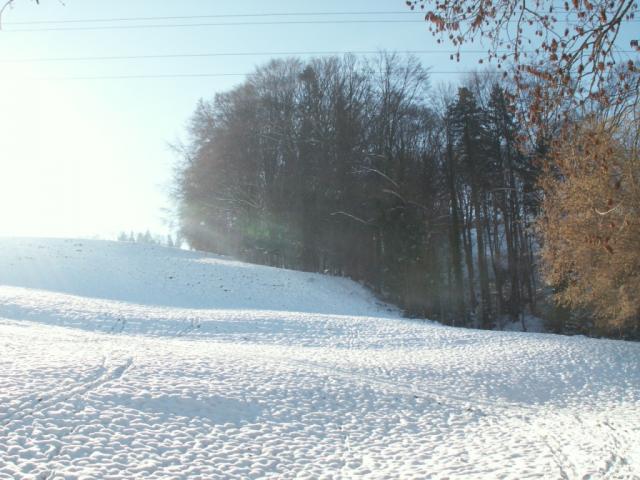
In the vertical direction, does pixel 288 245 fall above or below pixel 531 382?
above

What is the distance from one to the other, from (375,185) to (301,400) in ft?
87.5

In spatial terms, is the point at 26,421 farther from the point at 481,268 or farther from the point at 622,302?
the point at 481,268

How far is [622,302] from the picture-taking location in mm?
16234

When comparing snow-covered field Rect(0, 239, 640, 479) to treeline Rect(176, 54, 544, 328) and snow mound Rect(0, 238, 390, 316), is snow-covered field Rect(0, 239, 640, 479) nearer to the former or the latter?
snow mound Rect(0, 238, 390, 316)

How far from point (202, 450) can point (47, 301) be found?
1628cm

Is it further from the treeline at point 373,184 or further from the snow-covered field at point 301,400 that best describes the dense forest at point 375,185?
the snow-covered field at point 301,400

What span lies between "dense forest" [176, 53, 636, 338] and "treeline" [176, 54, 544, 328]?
0.09m

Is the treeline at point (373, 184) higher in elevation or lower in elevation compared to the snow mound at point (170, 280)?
higher

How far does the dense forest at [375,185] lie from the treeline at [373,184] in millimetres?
89

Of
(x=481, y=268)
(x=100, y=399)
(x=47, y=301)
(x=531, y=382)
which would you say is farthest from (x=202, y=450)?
(x=481, y=268)

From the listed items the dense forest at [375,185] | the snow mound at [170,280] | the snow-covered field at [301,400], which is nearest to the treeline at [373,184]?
the dense forest at [375,185]

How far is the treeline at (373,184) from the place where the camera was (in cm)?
3281

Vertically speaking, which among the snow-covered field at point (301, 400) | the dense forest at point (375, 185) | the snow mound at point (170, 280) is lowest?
the snow-covered field at point (301, 400)

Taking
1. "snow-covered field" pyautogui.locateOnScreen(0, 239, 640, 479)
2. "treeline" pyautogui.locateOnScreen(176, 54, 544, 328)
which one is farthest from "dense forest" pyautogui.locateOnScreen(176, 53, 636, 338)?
"snow-covered field" pyautogui.locateOnScreen(0, 239, 640, 479)
